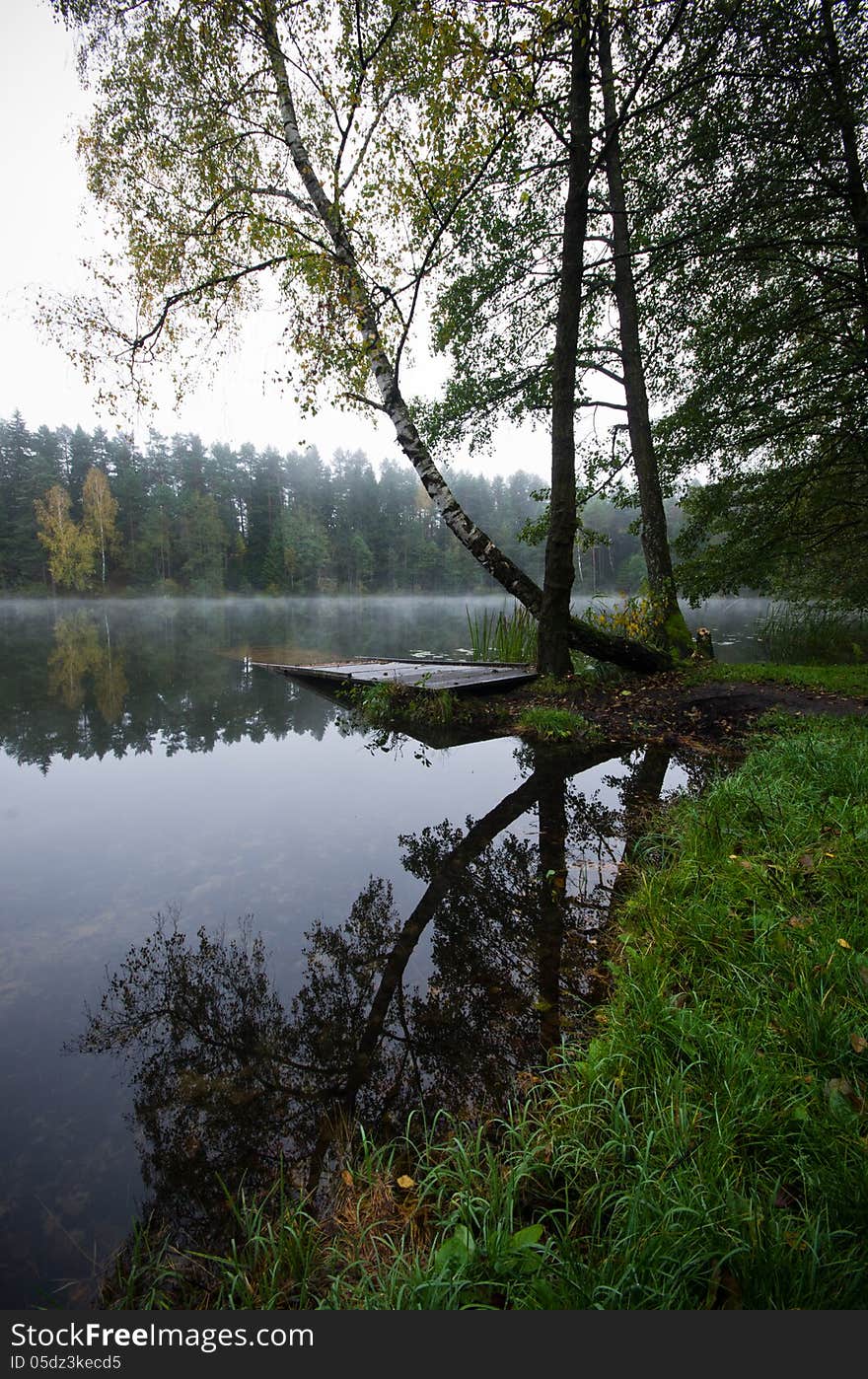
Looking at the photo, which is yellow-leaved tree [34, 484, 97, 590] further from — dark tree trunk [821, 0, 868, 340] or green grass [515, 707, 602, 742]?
dark tree trunk [821, 0, 868, 340]

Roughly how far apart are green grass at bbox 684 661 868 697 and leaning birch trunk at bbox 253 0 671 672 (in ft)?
5.12

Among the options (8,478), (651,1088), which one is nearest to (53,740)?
(651,1088)

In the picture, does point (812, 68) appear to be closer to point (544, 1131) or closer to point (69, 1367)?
point (544, 1131)

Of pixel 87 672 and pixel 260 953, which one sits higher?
pixel 87 672

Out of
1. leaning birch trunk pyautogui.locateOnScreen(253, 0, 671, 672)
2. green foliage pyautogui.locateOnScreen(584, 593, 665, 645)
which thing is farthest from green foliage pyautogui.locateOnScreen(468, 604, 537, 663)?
leaning birch trunk pyautogui.locateOnScreen(253, 0, 671, 672)

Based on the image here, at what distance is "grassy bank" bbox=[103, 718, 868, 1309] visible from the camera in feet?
3.89

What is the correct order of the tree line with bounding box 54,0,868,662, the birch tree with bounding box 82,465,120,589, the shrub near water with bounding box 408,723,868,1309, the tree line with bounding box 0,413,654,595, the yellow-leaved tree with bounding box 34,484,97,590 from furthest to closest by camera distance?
1. the tree line with bounding box 0,413,654,595
2. the birch tree with bounding box 82,465,120,589
3. the yellow-leaved tree with bounding box 34,484,97,590
4. the tree line with bounding box 54,0,868,662
5. the shrub near water with bounding box 408,723,868,1309

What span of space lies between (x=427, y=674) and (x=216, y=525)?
55.3 meters

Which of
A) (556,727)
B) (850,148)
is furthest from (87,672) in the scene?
(850,148)

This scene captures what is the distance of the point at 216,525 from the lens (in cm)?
5672

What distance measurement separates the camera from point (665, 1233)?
123 cm

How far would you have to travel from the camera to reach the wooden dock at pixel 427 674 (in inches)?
344

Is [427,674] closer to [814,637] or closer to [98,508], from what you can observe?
[814,637]

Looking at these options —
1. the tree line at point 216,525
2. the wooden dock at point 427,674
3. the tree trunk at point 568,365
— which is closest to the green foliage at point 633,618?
the tree trunk at point 568,365
